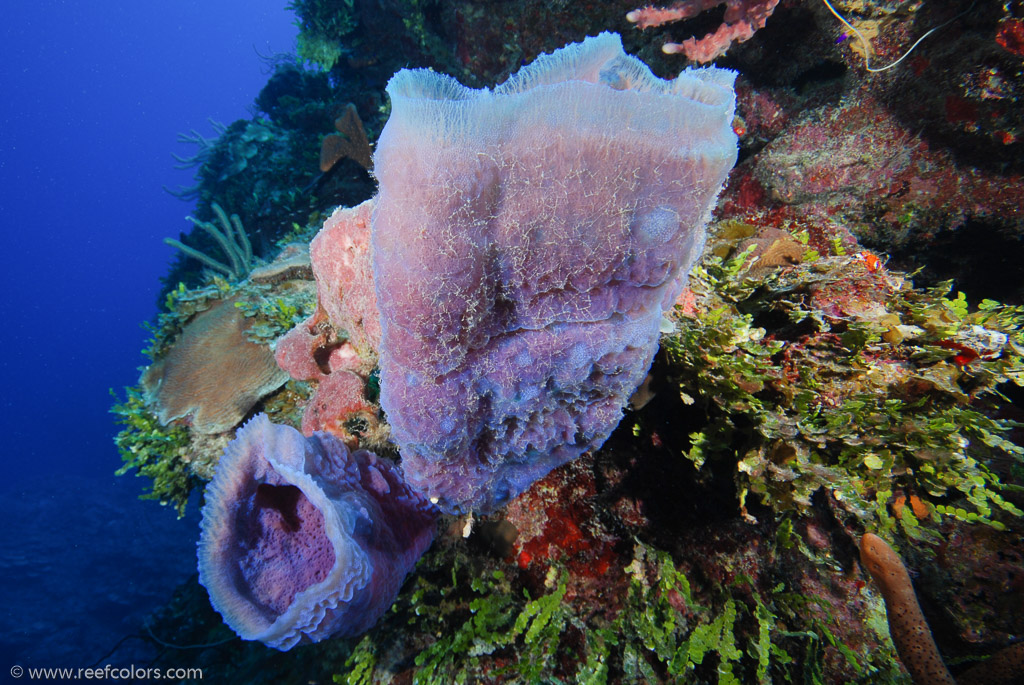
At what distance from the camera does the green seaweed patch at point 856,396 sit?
2.07 metres

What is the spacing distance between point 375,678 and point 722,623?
6.99 ft

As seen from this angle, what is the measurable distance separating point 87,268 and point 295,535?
141104 millimetres

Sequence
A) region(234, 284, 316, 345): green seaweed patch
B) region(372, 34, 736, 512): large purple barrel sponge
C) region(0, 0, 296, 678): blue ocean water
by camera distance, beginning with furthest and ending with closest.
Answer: region(0, 0, 296, 678): blue ocean water
region(234, 284, 316, 345): green seaweed patch
region(372, 34, 736, 512): large purple barrel sponge

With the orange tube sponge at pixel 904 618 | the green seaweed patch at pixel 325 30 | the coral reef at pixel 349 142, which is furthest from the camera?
the green seaweed patch at pixel 325 30

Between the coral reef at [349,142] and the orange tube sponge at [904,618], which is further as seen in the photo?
the coral reef at [349,142]

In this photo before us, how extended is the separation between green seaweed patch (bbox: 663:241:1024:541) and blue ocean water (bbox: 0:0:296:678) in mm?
17771

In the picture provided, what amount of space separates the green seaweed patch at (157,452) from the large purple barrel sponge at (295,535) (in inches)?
95.8

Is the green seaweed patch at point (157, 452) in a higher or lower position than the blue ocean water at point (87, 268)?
higher

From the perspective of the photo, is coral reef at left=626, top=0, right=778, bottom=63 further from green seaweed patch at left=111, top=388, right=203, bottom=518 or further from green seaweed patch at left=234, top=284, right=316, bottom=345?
green seaweed patch at left=111, top=388, right=203, bottom=518

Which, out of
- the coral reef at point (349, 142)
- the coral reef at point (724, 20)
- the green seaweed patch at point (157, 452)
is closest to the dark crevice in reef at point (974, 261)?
the coral reef at point (724, 20)

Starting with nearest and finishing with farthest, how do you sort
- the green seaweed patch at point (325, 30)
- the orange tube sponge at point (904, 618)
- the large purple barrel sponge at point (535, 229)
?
the large purple barrel sponge at point (535, 229) → the orange tube sponge at point (904, 618) → the green seaweed patch at point (325, 30)

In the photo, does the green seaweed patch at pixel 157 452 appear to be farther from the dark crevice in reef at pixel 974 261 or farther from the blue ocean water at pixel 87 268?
the blue ocean water at pixel 87 268

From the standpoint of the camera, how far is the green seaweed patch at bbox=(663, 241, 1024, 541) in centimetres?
207

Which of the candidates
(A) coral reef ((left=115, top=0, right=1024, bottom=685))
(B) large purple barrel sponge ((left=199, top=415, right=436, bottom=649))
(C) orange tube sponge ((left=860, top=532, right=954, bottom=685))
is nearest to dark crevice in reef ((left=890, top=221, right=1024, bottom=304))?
(A) coral reef ((left=115, top=0, right=1024, bottom=685))
